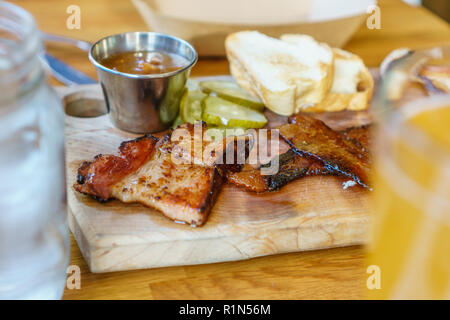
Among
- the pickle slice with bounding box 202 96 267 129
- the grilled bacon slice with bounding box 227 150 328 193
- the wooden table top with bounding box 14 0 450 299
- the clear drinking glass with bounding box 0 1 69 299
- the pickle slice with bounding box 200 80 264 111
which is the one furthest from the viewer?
the pickle slice with bounding box 200 80 264 111

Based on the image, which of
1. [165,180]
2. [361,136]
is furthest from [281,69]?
[165,180]

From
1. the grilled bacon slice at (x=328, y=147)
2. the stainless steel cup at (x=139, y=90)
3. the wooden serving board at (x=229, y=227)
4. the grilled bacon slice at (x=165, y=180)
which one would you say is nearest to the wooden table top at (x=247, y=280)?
the wooden serving board at (x=229, y=227)

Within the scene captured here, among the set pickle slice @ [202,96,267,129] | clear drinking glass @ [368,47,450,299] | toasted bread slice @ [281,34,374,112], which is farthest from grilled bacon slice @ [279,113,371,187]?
clear drinking glass @ [368,47,450,299]

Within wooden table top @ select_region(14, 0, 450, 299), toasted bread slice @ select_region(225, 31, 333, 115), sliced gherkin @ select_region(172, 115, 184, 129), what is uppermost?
toasted bread slice @ select_region(225, 31, 333, 115)

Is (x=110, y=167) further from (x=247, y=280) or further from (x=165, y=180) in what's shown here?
(x=247, y=280)

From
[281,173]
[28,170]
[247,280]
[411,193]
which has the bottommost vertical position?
[247,280]

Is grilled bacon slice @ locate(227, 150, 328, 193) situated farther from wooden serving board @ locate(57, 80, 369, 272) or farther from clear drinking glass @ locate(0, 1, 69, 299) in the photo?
clear drinking glass @ locate(0, 1, 69, 299)

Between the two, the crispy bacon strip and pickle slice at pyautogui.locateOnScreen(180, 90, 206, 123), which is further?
pickle slice at pyautogui.locateOnScreen(180, 90, 206, 123)
